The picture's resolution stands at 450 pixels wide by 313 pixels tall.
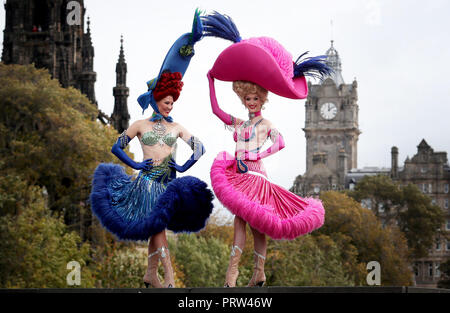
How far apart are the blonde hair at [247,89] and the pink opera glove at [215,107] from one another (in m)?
0.33

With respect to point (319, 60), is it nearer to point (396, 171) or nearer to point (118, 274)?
point (118, 274)

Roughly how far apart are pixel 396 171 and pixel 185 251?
53.6 m

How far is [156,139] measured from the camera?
1440 cm

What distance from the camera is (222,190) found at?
13.6 meters

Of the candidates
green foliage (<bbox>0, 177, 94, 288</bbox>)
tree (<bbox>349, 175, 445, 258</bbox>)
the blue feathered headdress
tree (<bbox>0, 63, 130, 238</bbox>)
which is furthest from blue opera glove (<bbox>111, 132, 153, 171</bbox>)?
tree (<bbox>349, 175, 445, 258</bbox>)

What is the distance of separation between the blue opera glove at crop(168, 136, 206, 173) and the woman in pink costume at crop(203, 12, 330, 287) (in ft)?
1.10

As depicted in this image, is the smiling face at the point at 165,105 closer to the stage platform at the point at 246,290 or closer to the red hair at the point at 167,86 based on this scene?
the red hair at the point at 167,86

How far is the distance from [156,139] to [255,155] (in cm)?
148

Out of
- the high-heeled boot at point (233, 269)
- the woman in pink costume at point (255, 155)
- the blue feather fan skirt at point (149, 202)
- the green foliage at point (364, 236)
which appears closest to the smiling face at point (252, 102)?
the woman in pink costume at point (255, 155)

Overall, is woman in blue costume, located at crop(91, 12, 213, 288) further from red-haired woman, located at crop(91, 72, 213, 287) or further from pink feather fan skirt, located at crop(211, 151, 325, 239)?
pink feather fan skirt, located at crop(211, 151, 325, 239)

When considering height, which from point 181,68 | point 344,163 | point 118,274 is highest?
point 344,163

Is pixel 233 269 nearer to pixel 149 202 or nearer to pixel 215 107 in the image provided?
pixel 149 202

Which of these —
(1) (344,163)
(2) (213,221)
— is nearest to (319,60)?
(2) (213,221)

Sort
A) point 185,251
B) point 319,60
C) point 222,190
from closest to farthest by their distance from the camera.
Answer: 1. point 222,190
2. point 319,60
3. point 185,251
